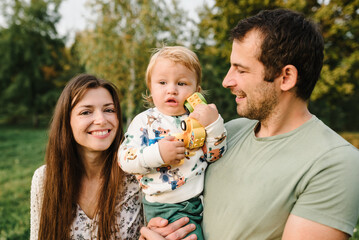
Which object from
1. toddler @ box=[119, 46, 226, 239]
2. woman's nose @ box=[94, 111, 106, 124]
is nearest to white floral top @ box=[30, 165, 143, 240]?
toddler @ box=[119, 46, 226, 239]

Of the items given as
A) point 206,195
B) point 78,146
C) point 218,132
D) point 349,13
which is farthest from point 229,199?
point 349,13

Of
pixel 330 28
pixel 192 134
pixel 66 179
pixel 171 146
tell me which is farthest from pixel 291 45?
pixel 330 28

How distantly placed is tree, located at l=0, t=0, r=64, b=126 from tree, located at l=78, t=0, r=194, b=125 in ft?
50.4

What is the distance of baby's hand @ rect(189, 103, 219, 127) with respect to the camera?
7.03 feet

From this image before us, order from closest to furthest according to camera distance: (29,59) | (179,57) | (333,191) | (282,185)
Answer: (333,191) < (282,185) < (179,57) < (29,59)

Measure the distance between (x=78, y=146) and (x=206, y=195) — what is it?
1.41m

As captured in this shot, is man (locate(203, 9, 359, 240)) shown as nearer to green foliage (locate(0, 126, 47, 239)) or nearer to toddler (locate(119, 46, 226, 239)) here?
toddler (locate(119, 46, 226, 239))

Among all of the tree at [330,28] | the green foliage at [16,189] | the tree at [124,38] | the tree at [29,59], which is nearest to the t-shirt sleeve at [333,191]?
the green foliage at [16,189]

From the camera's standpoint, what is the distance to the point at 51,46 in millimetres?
28906

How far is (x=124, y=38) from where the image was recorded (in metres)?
13.7

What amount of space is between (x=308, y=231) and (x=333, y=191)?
0.90 ft

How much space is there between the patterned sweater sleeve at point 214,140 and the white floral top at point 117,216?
0.96m

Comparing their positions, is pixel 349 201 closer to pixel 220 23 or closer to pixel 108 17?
pixel 220 23

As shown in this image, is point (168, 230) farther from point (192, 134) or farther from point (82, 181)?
point (82, 181)
